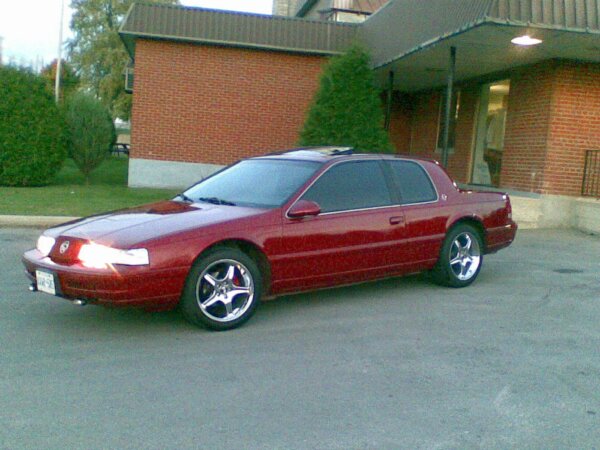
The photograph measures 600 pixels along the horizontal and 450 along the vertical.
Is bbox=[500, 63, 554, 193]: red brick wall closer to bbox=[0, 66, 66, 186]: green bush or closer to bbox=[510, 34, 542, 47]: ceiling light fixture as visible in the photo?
bbox=[510, 34, 542, 47]: ceiling light fixture

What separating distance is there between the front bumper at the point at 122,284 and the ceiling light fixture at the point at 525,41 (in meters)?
7.12

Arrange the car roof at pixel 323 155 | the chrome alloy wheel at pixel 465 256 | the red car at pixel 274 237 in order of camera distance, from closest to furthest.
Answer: the red car at pixel 274 237 → the car roof at pixel 323 155 → the chrome alloy wheel at pixel 465 256

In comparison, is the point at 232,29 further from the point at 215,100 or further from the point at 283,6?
the point at 283,6

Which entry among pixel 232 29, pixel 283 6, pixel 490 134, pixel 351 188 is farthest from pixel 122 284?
pixel 283 6

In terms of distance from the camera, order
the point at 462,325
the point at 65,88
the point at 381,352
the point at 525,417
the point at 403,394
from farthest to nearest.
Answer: the point at 65,88
the point at 462,325
the point at 381,352
the point at 403,394
the point at 525,417

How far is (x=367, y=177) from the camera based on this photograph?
23.4 ft

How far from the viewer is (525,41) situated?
35.1ft

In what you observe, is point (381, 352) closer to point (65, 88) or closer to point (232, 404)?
point (232, 404)

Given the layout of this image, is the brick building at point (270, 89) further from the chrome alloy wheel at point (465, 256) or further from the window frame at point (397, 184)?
the window frame at point (397, 184)

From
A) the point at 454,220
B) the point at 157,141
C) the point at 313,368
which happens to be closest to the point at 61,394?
the point at 313,368

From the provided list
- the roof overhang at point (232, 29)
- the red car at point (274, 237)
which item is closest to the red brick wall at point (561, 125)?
the red car at point (274, 237)

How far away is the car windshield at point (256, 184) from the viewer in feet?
21.6

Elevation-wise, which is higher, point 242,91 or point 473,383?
point 242,91

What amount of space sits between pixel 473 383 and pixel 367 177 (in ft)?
9.22
